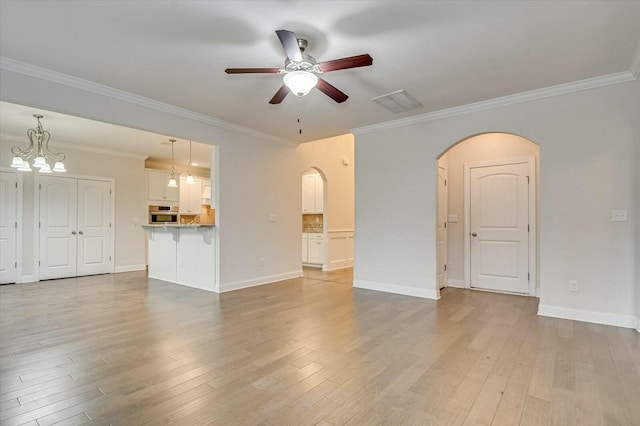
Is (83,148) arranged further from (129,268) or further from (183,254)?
(183,254)

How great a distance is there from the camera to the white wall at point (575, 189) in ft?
11.4

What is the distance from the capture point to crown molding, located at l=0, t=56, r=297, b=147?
3.17 m

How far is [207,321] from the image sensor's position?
3609mm

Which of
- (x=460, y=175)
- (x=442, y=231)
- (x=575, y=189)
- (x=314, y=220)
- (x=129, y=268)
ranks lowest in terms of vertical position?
(x=129, y=268)

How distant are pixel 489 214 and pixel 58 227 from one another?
8.18 metres

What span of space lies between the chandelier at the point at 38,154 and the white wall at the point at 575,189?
19.4ft

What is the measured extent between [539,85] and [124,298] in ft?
20.5

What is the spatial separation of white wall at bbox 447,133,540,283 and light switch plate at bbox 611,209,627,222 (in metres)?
1.83

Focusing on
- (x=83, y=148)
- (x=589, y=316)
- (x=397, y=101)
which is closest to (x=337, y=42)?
(x=397, y=101)

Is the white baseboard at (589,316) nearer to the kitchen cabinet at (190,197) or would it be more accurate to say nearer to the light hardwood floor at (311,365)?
the light hardwood floor at (311,365)

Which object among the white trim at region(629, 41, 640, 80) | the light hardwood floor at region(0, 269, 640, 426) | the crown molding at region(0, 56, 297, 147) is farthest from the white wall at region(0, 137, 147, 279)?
the white trim at region(629, 41, 640, 80)

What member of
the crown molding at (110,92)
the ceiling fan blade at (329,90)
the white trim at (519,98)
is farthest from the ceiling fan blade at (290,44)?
the white trim at (519,98)

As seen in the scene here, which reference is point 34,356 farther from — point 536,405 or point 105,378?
point 536,405

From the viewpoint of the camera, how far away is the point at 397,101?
161 inches
